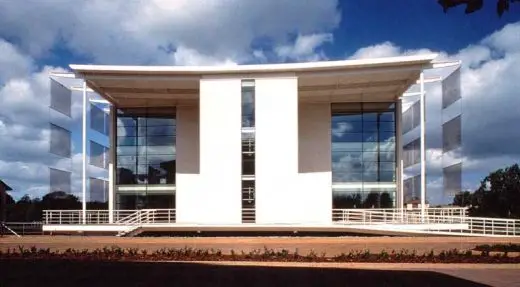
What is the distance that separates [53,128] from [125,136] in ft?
19.9

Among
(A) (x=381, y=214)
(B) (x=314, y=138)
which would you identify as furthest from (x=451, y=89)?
(B) (x=314, y=138)

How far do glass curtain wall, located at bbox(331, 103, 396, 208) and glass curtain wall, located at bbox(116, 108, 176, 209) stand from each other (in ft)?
36.4

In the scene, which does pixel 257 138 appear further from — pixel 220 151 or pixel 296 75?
pixel 296 75

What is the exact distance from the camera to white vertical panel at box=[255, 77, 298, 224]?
3462 cm

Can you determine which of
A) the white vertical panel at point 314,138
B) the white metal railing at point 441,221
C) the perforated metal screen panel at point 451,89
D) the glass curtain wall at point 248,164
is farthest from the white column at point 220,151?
the perforated metal screen panel at point 451,89

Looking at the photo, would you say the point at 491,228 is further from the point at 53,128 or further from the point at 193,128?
the point at 53,128

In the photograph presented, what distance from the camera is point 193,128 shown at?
1640 inches

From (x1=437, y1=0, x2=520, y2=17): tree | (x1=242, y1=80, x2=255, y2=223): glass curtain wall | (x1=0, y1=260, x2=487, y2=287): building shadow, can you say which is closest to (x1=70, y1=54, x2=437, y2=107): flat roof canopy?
(x1=242, y1=80, x2=255, y2=223): glass curtain wall

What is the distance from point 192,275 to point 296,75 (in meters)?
23.0

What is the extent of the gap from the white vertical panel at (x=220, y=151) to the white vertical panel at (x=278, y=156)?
1.23 meters

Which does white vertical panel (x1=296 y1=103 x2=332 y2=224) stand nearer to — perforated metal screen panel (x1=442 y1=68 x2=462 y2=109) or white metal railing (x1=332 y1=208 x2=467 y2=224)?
white metal railing (x1=332 y1=208 x2=467 y2=224)

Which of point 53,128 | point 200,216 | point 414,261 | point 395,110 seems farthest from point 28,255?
point 395,110

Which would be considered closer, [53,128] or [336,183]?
[53,128]

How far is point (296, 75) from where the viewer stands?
34.9 m
